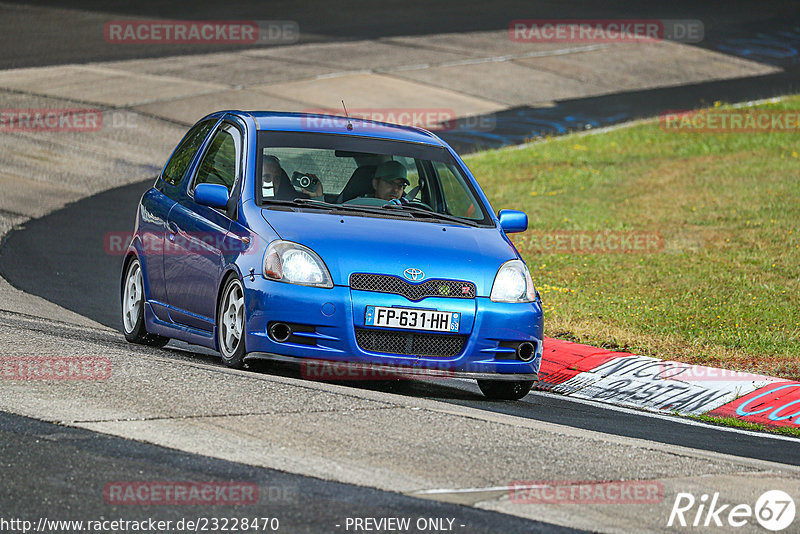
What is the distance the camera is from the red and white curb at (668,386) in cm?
923

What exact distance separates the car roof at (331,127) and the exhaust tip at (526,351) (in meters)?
A: 1.96

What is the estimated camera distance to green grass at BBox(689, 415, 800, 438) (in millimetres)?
8734

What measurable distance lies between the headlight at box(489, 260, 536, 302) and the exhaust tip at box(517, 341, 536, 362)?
0.28m

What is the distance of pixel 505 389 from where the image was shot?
8.85m

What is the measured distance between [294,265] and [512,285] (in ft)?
4.53

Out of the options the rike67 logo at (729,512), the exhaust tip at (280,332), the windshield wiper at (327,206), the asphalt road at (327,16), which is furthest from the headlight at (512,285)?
the asphalt road at (327,16)

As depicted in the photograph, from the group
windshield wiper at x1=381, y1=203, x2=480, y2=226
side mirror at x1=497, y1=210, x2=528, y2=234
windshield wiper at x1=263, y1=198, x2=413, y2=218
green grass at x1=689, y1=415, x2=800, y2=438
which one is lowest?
green grass at x1=689, y1=415, x2=800, y2=438

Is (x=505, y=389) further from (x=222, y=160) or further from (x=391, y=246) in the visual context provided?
(x=222, y=160)

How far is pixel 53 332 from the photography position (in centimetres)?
928

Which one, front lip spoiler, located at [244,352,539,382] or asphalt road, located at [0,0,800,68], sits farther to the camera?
asphalt road, located at [0,0,800,68]

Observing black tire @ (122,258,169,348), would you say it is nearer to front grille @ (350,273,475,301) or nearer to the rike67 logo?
front grille @ (350,273,475,301)

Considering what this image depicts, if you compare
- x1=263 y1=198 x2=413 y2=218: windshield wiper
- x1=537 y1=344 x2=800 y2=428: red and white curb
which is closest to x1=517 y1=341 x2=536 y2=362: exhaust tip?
x1=263 y1=198 x2=413 y2=218: windshield wiper

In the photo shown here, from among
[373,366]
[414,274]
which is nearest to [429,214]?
[414,274]

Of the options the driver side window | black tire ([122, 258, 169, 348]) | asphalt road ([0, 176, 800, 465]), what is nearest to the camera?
asphalt road ([0, 176, 800, 465])
